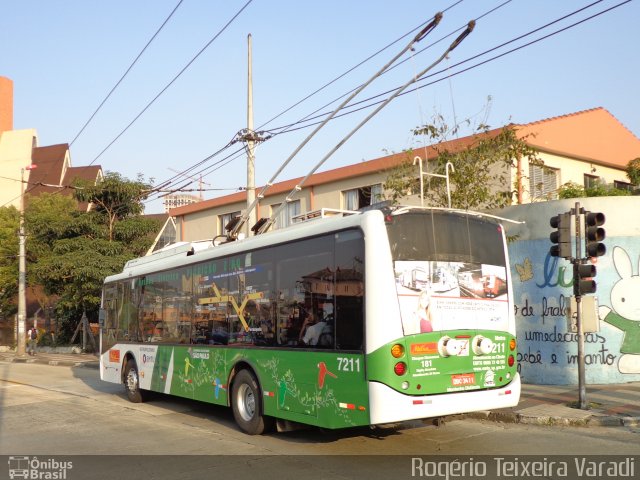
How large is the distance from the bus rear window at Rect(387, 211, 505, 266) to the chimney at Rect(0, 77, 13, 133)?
235 feet

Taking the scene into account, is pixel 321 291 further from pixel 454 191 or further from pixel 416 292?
pixel 454 191

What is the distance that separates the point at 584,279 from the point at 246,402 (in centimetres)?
627

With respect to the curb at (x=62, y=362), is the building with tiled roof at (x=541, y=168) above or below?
above

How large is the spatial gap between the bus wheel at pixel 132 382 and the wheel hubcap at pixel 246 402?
16.5 ft

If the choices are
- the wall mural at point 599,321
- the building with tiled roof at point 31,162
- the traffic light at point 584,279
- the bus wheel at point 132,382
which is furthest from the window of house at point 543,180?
the building with tiled roof at point 31,162

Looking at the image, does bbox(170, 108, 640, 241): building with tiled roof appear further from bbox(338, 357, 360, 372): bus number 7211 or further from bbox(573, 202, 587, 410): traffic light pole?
bbox(338, 357, 360, 372): bus number 7211

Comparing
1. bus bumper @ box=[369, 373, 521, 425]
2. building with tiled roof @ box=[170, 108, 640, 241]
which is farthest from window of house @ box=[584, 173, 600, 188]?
bus bumper @ box=[369, 373, 521, 425]

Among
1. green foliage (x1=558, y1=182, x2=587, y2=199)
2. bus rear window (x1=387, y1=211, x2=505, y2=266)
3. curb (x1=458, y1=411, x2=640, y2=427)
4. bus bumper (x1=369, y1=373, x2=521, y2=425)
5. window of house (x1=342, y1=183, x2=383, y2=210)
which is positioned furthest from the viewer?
window of house (x1=342, y1=183, x2=383, y2=210)

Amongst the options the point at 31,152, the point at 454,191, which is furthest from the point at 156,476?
the point at 31,152

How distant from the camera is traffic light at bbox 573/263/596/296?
37.6 ft

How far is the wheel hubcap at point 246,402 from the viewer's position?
1038 cm

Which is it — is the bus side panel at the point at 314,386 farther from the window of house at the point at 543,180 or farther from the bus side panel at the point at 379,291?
the window of house at the point at 543,180

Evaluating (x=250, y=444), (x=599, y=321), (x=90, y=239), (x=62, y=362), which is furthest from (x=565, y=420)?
(x=90, y=239)

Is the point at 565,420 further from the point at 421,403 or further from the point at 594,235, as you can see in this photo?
the point at 421,403
